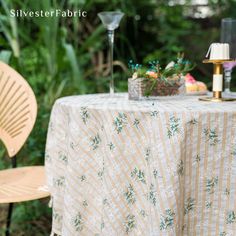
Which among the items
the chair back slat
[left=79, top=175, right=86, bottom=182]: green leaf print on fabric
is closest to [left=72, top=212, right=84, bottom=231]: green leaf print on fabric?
[left=79, top=175, right=86, bottom=182]: green leaf print on fabric

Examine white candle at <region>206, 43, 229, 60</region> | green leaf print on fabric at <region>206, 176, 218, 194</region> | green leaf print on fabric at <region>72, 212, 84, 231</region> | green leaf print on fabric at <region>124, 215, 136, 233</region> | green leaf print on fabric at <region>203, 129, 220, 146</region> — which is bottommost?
green leaf print on fabric at <region>72, 212, 84, 231</region>

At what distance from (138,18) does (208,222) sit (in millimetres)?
4208

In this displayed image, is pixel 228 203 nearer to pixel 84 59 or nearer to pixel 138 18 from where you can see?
pixel 84 59

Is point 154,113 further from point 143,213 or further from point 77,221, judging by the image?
point 77,221

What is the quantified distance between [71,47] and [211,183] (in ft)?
5.83

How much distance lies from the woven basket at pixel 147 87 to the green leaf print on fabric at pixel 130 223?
44cm

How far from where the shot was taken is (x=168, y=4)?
5.45m

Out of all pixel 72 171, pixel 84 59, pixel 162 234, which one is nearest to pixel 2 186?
pixel 72 171

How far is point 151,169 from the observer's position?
1406mm

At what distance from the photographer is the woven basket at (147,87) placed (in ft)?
5.57

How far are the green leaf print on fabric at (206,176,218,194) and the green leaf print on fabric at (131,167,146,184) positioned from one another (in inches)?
7.5

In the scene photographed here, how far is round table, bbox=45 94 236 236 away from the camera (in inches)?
54.2

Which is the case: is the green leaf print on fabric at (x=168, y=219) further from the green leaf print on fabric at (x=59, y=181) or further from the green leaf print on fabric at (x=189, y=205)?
the green leaf print on fabric at (x=59, y=181)

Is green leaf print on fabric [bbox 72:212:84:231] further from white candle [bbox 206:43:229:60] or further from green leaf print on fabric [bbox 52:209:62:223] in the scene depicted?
white candle [bbox 206:43:229:60]
